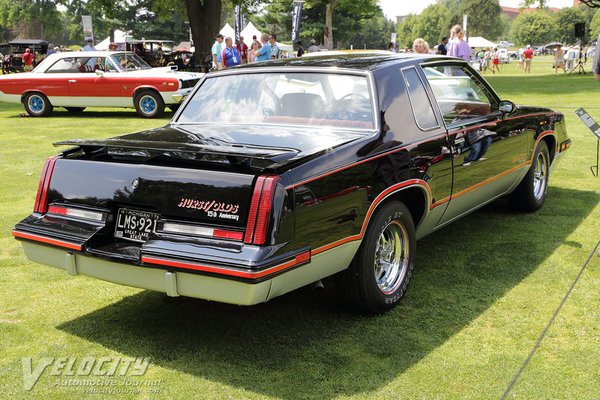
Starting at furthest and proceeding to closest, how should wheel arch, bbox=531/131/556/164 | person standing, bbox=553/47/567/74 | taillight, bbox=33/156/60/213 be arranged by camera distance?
1. person standing, bbox=553/47/567/74
2. wheel arch, bbox=531/131/556/164
3. taillight, bbox=33/156/60/213

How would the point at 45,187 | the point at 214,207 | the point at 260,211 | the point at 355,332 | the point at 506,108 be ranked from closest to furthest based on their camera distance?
the point at 260,211
the point at 214,207
the point at 355,332
the point at 45,187
the point at 506,108

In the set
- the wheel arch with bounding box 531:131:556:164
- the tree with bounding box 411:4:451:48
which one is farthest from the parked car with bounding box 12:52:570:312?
the tree with bounding box 411:4:451:48

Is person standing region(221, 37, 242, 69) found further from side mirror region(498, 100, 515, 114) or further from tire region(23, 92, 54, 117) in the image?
side mirror region(498, 100, 515, 114)

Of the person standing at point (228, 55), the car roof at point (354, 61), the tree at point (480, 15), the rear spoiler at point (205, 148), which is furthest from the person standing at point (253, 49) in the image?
the tree at point (480, 15)

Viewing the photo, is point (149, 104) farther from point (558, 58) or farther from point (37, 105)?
point (558, 58)

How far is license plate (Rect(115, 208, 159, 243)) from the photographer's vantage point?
3.75 metres

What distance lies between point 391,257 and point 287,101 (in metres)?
1.31

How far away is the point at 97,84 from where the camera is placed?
52.2 ft

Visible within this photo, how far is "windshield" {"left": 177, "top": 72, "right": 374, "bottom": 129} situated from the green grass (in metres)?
1.21

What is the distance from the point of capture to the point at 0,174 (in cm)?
920

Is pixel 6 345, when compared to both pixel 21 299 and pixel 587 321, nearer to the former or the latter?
pixel 21 299

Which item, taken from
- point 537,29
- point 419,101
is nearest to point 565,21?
point 537,29

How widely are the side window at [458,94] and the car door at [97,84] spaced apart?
11.5 metres

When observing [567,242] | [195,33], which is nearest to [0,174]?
[567,242]
